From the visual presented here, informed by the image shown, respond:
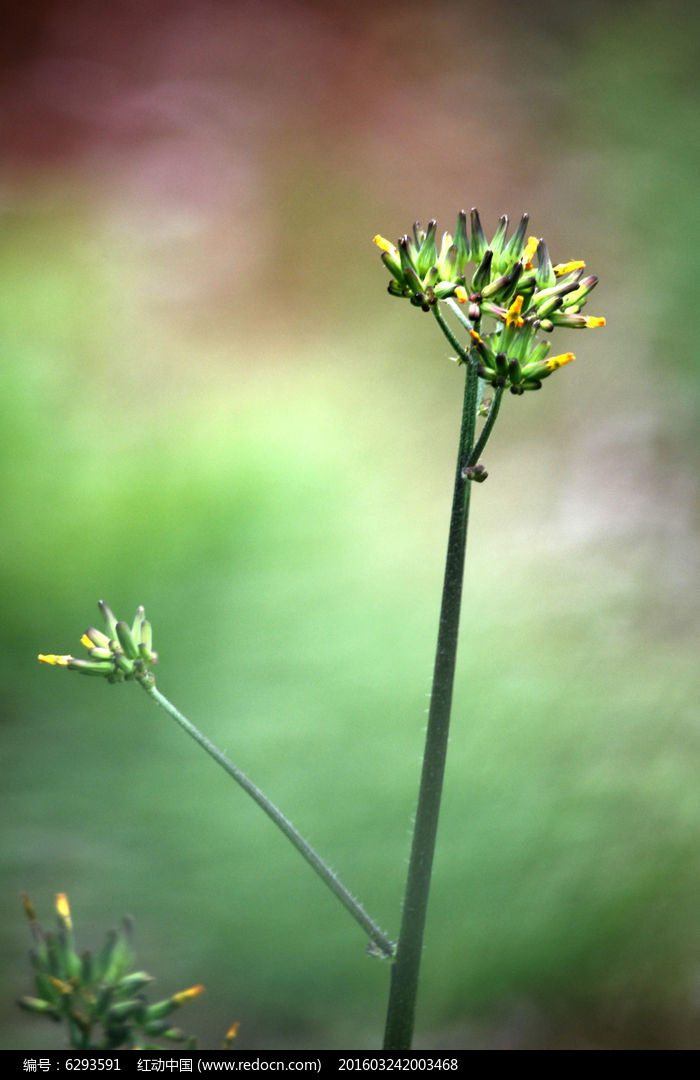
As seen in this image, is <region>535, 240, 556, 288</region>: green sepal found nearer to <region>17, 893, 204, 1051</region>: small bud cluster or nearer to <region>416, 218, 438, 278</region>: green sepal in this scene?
<region>416, 218, 438, 278</region>: green sepal

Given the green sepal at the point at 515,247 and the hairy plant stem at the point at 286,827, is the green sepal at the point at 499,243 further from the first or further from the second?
the hairy plant stem at the point at 286,827

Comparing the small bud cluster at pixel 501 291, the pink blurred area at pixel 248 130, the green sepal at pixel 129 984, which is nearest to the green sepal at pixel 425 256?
the small bud cluster at pixel 501 291

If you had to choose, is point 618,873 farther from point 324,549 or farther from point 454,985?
point 324,549

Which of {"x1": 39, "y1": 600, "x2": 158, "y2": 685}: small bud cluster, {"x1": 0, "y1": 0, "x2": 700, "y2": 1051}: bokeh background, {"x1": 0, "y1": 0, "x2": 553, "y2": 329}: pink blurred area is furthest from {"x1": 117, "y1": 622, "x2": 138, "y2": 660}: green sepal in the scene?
{"x1": 0, "y1": 0, "x2": 553, "y2": 329}: pink blurred area

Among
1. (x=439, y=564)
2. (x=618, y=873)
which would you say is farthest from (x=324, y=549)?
(x=618, y=873)

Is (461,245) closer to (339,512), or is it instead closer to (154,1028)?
(154,1028)

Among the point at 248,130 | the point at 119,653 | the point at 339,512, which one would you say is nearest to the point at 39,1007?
the point at 119,653
